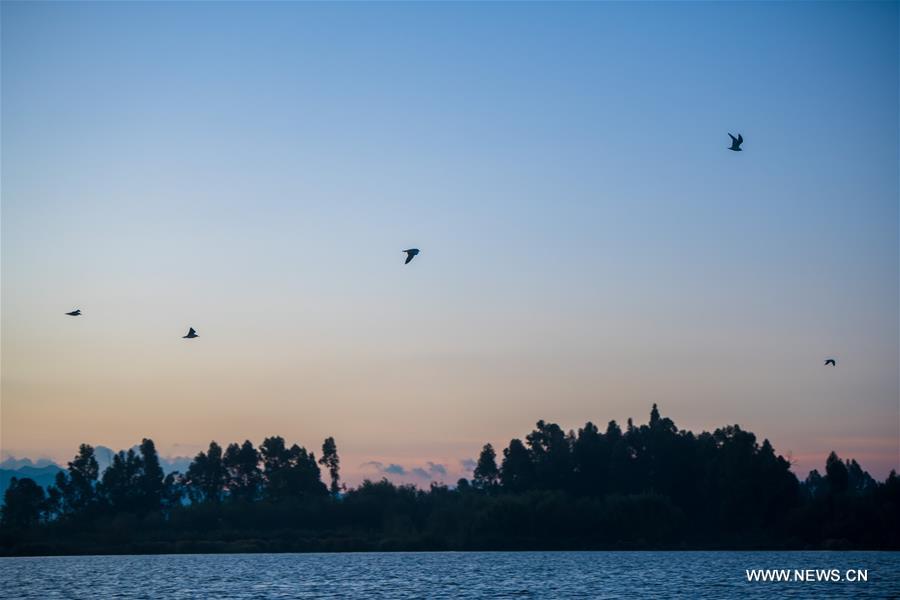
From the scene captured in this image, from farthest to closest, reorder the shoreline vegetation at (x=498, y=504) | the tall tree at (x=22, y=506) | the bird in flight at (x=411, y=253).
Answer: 1. the tall tree at (x=22, y=506)
2. the shoreline vegetation at (x=498, y=504)
3. the bird in flight at (x=411, y=253)

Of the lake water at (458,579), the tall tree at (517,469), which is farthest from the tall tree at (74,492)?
the tall tree at (517,469)

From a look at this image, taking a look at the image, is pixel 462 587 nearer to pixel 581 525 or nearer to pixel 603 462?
pixel 581 525

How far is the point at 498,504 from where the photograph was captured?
14012cm

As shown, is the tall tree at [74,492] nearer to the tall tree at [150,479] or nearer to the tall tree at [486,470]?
the tall tree at [150,479]

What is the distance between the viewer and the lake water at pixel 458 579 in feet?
224

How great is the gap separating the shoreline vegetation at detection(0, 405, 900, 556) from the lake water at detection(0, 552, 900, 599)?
2291 centimetres

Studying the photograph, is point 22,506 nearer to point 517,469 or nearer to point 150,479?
point 150,479

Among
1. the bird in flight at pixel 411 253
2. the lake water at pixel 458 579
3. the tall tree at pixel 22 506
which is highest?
the bird in flight at pixel 411 253

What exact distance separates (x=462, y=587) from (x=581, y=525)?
237ft

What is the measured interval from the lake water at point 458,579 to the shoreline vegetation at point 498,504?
75.2ft

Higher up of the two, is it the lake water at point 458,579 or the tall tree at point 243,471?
the tall tree at point 243,471

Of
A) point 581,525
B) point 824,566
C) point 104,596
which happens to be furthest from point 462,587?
point 581,525

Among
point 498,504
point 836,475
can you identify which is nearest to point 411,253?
point 498,504

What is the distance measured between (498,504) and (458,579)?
5834 cm
